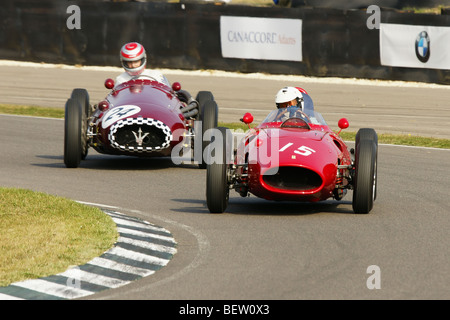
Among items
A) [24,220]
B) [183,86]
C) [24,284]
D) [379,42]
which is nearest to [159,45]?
[183,86]

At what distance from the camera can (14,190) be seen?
34.2ft

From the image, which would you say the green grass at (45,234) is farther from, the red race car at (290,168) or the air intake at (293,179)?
the air intake at (293,179)

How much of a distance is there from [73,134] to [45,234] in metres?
4.69

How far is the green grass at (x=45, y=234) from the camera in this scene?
24.1ft

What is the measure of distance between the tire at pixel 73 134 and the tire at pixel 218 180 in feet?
11.6

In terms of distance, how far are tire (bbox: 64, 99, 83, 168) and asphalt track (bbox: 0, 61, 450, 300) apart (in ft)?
0.57

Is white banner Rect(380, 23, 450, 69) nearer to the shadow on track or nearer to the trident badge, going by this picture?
the trident badge

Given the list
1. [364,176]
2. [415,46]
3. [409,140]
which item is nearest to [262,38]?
[415,46]
